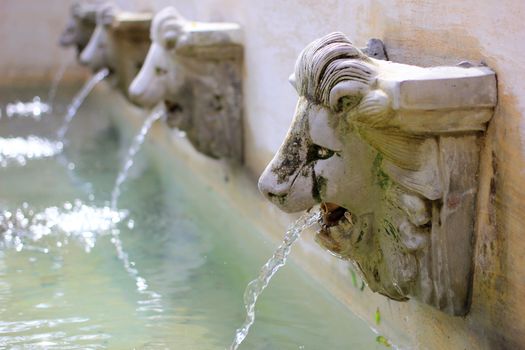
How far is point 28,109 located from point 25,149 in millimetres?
1974

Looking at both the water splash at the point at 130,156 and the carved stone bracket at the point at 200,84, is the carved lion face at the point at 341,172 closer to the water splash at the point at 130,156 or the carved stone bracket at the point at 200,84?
the carved stone bracket at the point at 200,84

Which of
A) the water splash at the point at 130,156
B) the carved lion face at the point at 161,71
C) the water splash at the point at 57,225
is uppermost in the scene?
the carved lion face at the point at 161,71

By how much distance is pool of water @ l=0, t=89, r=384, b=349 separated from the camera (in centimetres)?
352

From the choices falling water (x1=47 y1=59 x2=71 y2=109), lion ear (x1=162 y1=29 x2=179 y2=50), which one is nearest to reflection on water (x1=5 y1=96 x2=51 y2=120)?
falling water (x1=47 y1=59 x2=71 y2=109)

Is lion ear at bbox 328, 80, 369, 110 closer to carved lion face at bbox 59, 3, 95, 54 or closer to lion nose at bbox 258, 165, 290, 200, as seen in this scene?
lion nose at bbox 258, 165, 290, 200

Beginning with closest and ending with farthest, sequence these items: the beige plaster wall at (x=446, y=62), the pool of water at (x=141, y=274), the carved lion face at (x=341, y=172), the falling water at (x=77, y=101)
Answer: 1. the beige plaster wall at (x=446, y=62)
2. the carved lion face at (x=341, y=172)
3. the pool of water at (x=141, y=274)
4. the falling water at (x=77, y=101)

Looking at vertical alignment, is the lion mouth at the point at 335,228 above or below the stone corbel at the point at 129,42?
below

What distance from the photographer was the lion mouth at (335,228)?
2947mm

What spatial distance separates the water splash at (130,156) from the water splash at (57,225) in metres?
0.21

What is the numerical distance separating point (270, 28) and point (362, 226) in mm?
1881

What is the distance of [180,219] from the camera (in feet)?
17.0

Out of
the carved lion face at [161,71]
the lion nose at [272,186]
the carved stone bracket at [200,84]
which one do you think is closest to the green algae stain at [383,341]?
the lion nose at [272,186]

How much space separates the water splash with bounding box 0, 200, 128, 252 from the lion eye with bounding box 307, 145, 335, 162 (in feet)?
6.95

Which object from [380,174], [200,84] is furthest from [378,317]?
[200,84]
